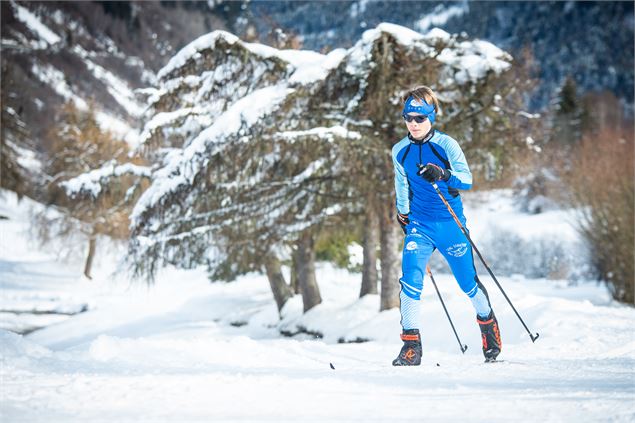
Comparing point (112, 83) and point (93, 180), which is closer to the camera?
point (93, 180)

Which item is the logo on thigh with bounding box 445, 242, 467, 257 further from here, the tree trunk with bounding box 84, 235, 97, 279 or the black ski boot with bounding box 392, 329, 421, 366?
the tree trunk with bounding box 84, 235, 97, 279

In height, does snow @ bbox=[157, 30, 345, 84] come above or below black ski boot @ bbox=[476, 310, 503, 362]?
above

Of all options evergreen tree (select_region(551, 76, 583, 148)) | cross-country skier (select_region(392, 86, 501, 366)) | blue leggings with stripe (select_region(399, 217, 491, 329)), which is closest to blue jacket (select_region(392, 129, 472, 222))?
cross-country skier (select_region(392, 86, 501, 366))

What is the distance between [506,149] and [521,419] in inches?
363

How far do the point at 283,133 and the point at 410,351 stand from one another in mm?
5260

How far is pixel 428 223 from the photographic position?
4758 millimetres

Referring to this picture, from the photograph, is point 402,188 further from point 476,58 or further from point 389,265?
point 389,265

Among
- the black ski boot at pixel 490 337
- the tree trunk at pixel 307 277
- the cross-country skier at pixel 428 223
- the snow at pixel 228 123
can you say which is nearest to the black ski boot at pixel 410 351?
the cross-country skier at pixel 428 223

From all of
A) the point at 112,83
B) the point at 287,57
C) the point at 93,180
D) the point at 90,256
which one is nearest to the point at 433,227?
the point at 287,57

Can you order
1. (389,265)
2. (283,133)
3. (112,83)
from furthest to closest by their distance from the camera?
(112,83), (389,265), (283,133)

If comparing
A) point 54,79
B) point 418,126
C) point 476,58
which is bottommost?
point 418,126

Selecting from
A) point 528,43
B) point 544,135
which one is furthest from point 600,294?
point 528,43

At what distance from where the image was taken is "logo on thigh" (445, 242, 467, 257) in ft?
15.5

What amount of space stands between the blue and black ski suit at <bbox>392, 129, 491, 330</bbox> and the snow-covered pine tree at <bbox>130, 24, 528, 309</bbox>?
4.18 metres
